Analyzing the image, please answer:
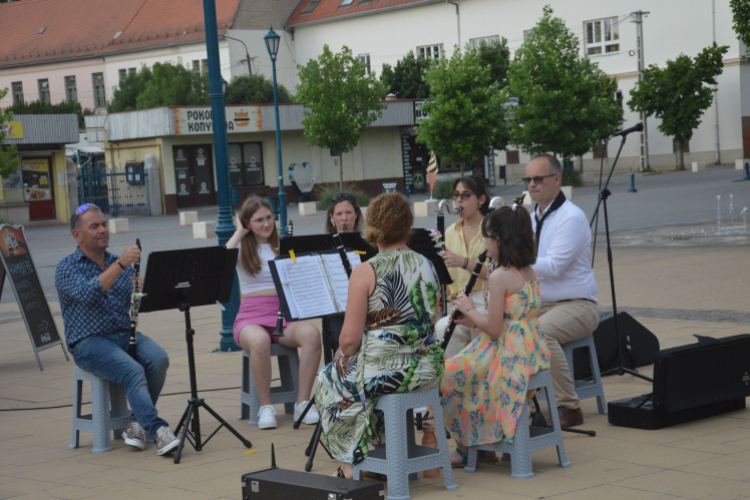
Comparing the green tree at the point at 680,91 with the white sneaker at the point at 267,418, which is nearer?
the white sneaker at the point at 267,418

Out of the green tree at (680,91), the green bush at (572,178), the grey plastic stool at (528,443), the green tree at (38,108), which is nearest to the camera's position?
the grey plastic stool at (528,443)

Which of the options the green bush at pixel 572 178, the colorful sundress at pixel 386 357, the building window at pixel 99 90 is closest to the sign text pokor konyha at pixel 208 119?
the green bush at pixel 572 178

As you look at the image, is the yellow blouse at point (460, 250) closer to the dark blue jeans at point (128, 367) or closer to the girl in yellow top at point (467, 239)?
the girl in yellow top at point (467, 239)

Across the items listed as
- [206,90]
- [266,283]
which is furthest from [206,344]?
[206,90]

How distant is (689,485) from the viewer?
451cm

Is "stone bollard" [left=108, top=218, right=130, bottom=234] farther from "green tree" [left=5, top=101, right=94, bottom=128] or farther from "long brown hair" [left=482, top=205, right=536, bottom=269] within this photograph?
"long brown hair" [left=482, top=205, right=536, bottom=269]

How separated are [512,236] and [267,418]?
2.30 m

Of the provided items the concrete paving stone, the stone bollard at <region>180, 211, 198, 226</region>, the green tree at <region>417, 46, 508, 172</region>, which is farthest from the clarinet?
the green tree at <region>417, 46, 508, 172</region>

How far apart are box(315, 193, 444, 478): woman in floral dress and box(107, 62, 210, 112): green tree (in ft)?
134

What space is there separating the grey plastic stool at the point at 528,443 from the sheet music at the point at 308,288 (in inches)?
48.4

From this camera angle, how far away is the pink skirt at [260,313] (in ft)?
21.4

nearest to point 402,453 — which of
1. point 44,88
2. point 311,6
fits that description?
point 311,6

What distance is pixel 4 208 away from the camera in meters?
34.8

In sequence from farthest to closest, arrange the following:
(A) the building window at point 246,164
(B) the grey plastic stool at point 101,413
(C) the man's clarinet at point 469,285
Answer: (A) the building window at point 246,164, (B) the grey plastic stool at point 101,413, (C) the man's clarinet at point 469,285
